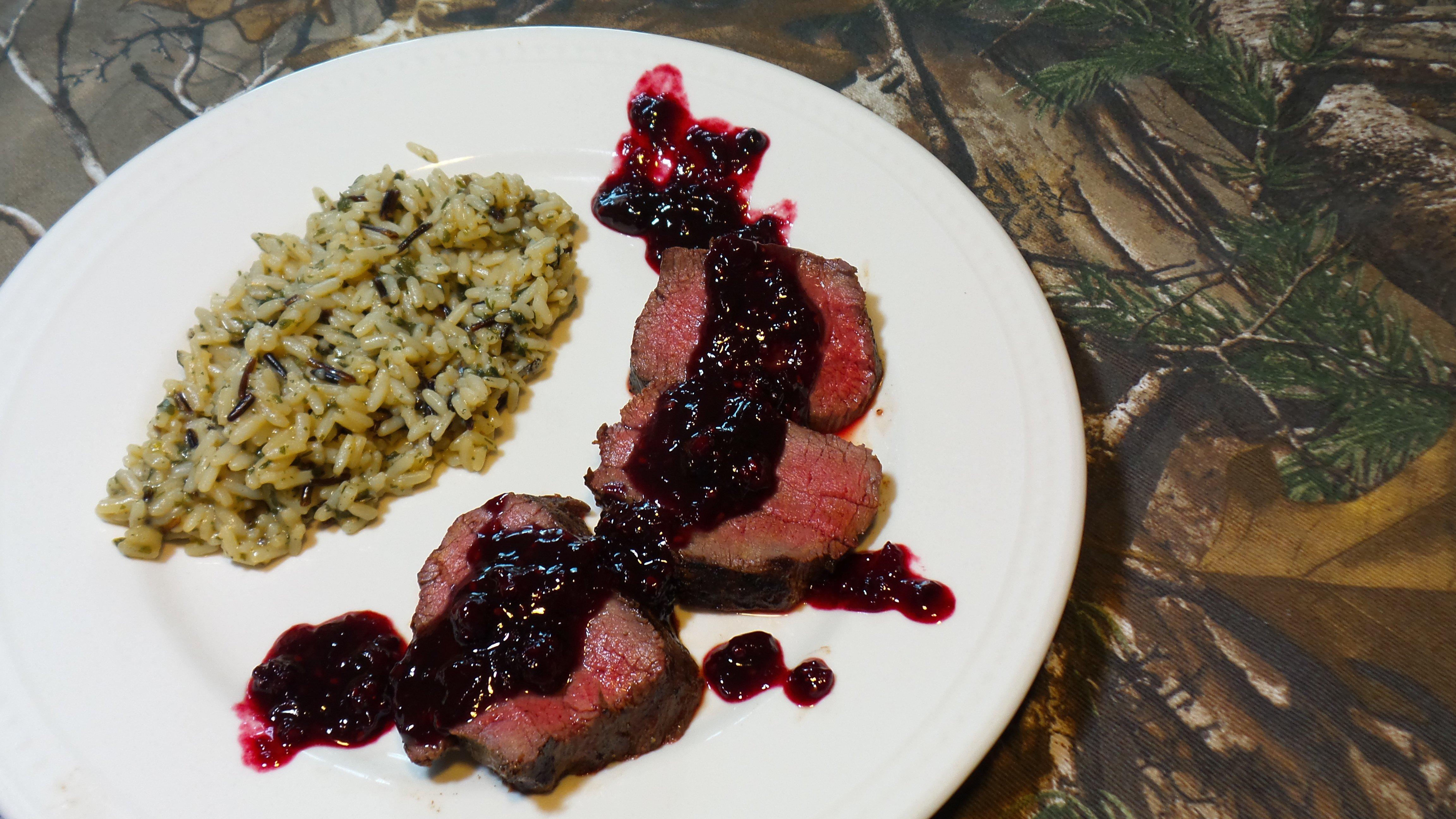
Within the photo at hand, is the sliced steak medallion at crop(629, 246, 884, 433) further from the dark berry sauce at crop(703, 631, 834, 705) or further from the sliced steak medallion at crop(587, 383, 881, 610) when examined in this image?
the dark berry sauce at crop(703, 631, 834, 705)

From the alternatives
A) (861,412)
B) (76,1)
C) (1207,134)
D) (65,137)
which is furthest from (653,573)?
(76,1)

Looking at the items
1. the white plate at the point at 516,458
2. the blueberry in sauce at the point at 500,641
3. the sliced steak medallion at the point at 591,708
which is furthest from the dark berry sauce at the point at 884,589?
the blueberry in sauce at the point at 500,641

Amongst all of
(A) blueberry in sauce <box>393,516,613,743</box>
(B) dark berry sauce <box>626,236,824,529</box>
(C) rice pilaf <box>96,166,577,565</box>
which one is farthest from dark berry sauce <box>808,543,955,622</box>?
(C) rice pilaf <box>96,166,577,565</box>

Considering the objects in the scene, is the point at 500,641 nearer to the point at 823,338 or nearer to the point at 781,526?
the point at 781,526

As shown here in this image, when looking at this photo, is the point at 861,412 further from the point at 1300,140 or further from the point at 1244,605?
the point at 1300,140

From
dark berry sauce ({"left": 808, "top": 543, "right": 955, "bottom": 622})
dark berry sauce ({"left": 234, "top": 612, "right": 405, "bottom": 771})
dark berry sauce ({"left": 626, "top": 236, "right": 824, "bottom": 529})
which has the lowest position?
dark berry sauce ({"left": 234, "top": 612, "right": 405, "bottom": 771})

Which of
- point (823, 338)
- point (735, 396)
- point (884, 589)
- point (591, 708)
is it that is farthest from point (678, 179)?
point (591, 708)

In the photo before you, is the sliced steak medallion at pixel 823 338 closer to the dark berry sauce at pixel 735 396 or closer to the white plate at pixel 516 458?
the dark berry sauce at pixel 735 396
